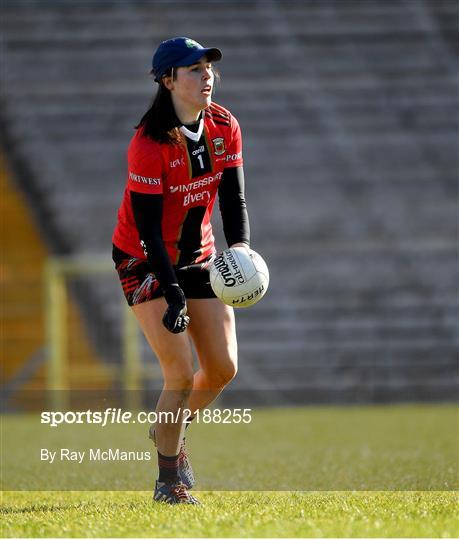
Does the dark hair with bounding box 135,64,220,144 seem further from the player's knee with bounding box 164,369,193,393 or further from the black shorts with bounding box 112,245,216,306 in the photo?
the player's knee with bounding box 164,369,193,393

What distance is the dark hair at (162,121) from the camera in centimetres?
426

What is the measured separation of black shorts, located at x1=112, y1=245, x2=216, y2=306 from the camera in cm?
440

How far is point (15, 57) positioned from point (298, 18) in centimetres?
357

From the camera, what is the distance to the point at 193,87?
14.0 feet

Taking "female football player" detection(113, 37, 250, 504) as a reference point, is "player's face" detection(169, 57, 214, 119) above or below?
above

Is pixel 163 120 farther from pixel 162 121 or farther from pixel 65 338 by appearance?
pixel 65 338

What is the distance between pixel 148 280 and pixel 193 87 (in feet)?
2.49

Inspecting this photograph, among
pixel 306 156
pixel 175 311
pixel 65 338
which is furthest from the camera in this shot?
pixel 306 156

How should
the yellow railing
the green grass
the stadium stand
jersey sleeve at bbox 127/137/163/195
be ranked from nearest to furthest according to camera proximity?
the green grass, jersey sleeve at bbox 127/137/163/195, the yellow railing, the stadium stand

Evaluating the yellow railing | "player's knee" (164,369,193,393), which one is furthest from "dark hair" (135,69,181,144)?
the yellow railing

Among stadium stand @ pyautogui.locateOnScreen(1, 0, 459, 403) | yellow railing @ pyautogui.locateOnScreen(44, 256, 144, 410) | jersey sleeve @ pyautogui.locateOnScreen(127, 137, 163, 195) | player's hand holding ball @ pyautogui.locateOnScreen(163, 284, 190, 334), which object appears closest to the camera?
player's hand holding ball @ pyautogui.locateOnScreen(163, 284, 190, 334)

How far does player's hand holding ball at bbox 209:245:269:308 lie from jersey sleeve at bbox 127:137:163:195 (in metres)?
0.37

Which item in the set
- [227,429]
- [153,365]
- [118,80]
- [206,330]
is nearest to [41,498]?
[206,330]

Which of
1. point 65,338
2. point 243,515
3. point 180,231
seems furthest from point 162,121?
point 65,338
